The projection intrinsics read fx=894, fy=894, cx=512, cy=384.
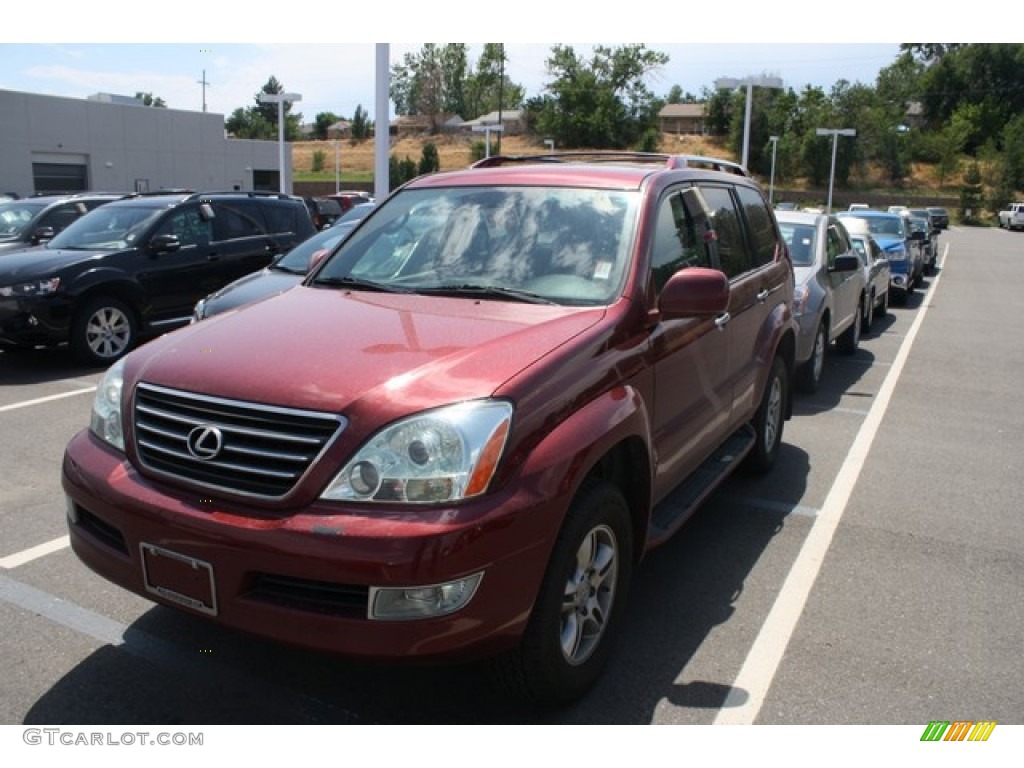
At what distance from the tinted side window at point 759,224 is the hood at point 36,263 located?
→ 697 centimetres

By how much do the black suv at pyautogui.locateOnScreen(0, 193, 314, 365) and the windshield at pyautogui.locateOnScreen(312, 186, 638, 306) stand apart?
589 centimetres

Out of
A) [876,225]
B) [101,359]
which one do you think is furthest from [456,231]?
[876,225]

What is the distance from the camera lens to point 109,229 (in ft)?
33.3

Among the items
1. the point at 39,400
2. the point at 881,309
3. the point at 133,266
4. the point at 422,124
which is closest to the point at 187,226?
the point at 133,266

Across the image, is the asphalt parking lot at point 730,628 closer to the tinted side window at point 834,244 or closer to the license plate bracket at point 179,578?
the license plate bracket at point 179,578

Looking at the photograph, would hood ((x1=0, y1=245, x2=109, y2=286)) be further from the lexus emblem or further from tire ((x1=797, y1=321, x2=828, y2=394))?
tire ((x1=797, y1=321, x2=828, y2=394))

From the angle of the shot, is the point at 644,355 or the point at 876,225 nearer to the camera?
the point at 644,355

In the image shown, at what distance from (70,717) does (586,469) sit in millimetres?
1966

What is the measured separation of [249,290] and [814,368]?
17.7 feet

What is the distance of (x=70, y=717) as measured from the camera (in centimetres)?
307

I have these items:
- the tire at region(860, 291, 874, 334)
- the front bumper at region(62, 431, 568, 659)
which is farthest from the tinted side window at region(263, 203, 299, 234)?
the front bumper at region(62, 431, 568, 659)

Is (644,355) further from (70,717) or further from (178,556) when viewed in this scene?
(70,717)

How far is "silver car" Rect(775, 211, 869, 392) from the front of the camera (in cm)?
832

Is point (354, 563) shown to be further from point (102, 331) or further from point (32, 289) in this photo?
point (102, 331)
